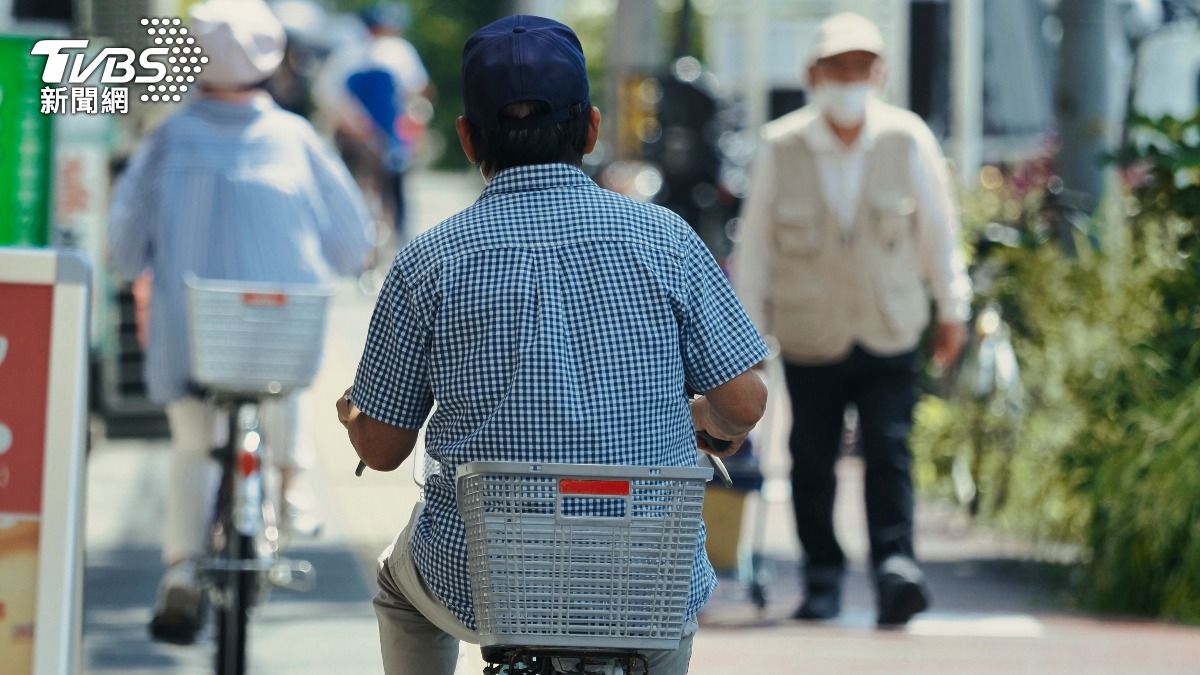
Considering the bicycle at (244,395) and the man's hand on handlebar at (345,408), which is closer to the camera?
the man's hand on handlebar at (345,408)

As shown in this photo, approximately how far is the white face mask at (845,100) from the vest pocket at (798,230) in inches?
12.4

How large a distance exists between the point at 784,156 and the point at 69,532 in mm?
4228

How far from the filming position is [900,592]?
7.93 metres

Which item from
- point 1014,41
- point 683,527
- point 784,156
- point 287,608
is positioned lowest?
point 287,608

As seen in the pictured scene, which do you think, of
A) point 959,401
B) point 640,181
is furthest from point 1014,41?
point 959,401

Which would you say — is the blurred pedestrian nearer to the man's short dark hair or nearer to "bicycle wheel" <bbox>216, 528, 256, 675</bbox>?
"bicycle wheel" <bbox>216, 528, 256, 675</bbox>

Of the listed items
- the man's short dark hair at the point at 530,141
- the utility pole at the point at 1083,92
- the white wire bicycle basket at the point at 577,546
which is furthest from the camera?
the utility pole at the point at 1083,92

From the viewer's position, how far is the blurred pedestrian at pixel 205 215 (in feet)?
22.5

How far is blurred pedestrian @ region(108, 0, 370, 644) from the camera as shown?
686 cm

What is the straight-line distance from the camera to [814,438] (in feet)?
26.9

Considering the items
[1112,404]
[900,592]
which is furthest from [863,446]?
[1112,404]

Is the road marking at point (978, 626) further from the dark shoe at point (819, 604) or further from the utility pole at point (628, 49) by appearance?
the utility pole at point (628, 49)

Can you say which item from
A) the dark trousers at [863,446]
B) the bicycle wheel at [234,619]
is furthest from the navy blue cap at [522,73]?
the dark trousers at [863,446]

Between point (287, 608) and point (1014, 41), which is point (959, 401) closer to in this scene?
point (287, 608)
